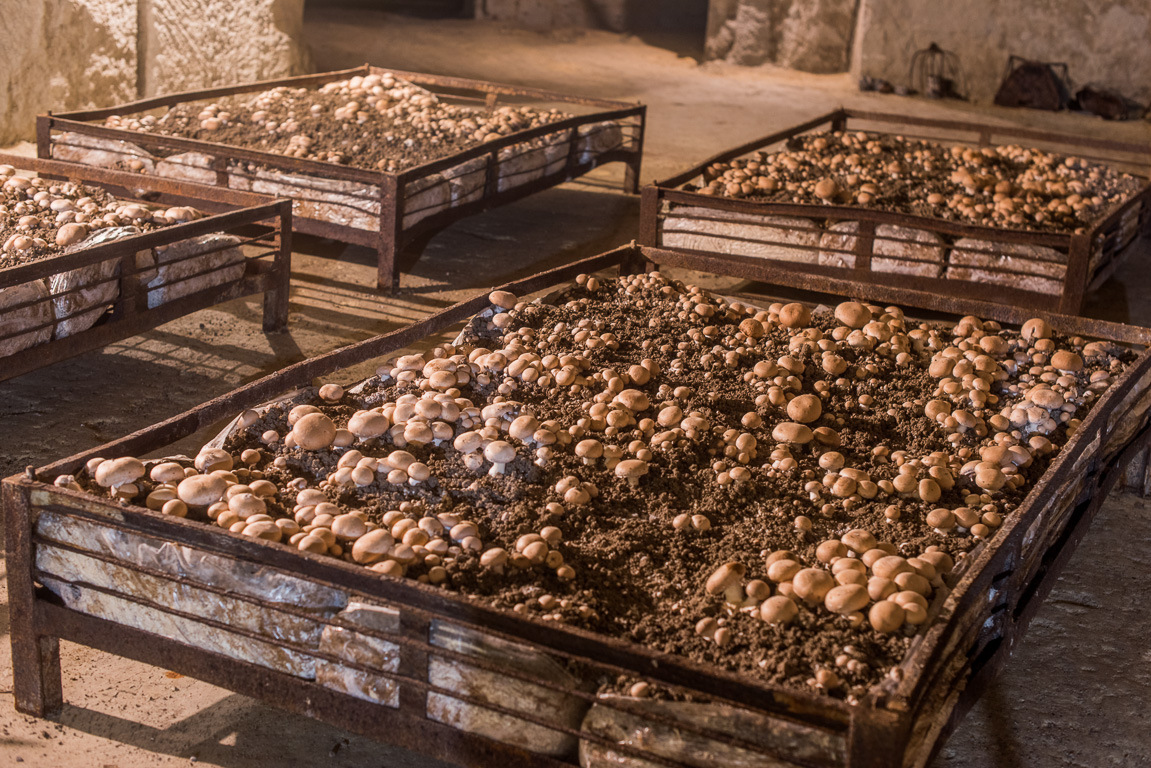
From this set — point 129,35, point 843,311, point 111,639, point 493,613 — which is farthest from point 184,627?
point 129,35

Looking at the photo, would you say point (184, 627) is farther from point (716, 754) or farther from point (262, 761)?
point (716, 754)

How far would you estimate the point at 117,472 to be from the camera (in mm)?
2709

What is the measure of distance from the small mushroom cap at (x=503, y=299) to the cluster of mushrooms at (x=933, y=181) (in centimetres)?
248

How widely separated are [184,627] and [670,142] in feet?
28.6

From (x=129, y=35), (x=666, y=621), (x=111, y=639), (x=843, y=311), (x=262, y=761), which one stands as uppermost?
(x=129, y=35)

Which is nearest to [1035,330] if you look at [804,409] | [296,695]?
[804,409]

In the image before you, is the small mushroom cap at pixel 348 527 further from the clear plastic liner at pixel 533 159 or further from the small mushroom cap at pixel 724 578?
the clear plastic liner at pixel 533 159

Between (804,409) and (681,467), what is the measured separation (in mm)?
512

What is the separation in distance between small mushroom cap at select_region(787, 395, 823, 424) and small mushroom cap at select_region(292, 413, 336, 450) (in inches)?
55.9

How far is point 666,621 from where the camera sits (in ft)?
8.32

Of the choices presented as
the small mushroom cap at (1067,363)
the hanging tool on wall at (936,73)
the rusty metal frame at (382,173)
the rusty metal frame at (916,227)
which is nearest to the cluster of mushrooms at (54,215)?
the rusty metal frame at (382,173)

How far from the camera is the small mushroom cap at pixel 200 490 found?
272 centimetres

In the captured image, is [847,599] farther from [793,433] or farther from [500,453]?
[500,453]

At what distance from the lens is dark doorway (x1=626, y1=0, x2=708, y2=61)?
1712cm
